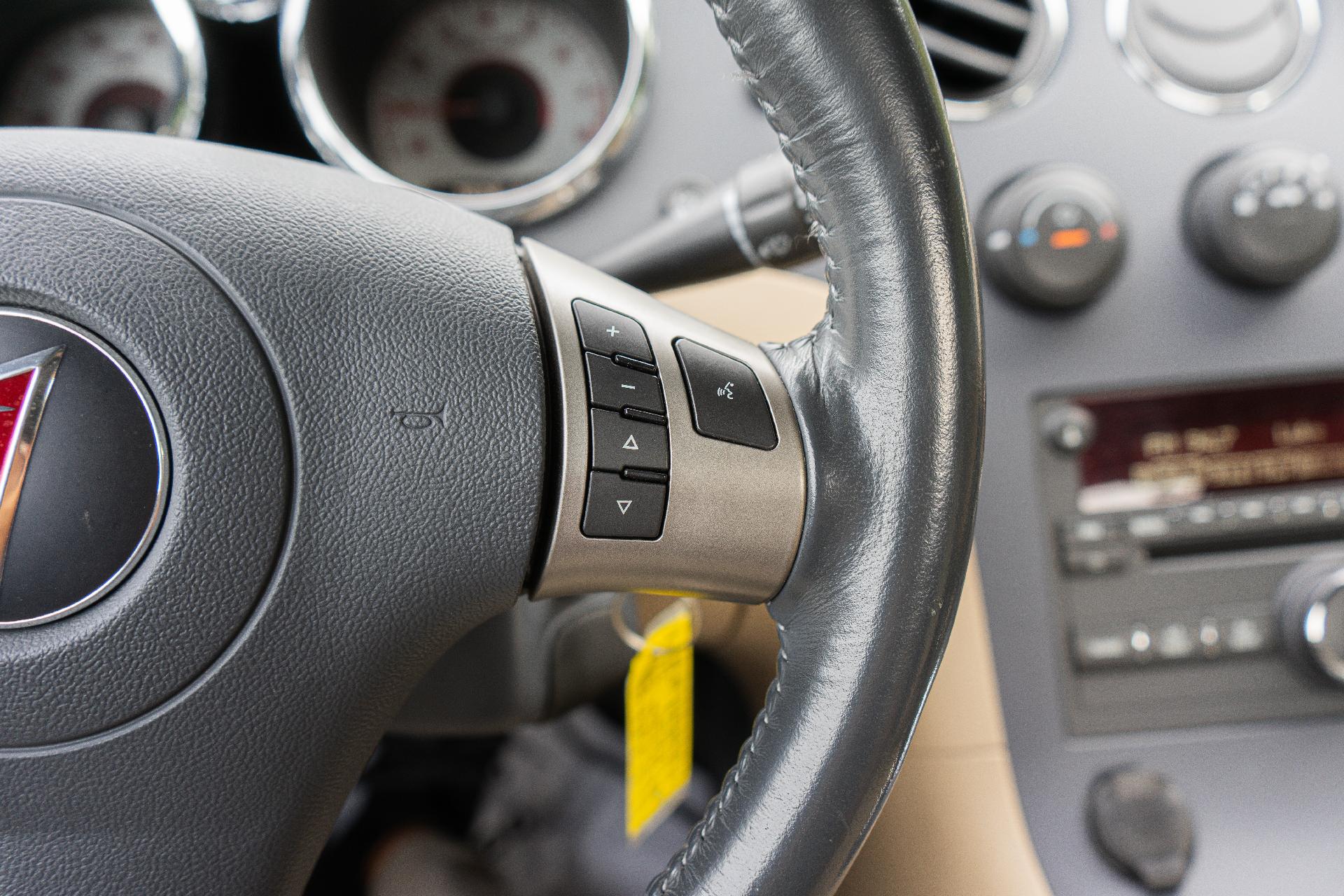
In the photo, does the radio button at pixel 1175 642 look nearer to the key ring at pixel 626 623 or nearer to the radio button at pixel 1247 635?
Answer: the radio button at pixel 1247 635

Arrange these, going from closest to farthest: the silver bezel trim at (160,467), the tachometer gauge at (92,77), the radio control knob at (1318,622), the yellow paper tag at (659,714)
→ 1. the silver bezel trim at (160,467)
2. the yellow paper tag at (659,714)
3. the radio control knob at (1318,622)
4. the tachometer gauge at (92,77)

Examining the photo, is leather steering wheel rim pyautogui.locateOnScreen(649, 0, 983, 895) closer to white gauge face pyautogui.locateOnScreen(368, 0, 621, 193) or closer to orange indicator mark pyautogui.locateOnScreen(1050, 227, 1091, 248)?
orange indicator mark pyautogui.locateOnScreen(1050, 227, 1091, 248)

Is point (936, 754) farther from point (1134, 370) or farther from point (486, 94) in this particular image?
point (486, 94)

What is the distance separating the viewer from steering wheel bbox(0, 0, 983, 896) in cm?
38

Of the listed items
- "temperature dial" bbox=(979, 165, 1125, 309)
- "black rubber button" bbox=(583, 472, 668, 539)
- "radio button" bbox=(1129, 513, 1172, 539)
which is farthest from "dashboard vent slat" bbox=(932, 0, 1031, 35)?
"black rubber button" bbox=(583, 472, 668, 539)

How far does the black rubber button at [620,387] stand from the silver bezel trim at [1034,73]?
55cm

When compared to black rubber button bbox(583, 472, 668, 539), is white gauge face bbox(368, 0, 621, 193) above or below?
above

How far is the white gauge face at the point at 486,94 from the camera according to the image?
977 millimetres

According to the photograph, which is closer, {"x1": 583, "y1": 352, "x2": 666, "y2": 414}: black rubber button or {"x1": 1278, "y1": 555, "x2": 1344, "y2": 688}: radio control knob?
{"x1": 583, "y1": 352, "x2": 666, "y2": 414}: black rubber button

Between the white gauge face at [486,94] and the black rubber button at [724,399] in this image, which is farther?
the white gauge face at [486,94]

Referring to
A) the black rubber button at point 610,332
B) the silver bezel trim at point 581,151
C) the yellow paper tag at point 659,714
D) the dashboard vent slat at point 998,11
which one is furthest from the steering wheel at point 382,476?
the dashboard vent slat at point 998,11

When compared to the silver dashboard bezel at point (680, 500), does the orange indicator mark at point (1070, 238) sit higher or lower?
higher

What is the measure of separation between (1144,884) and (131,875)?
2.60 feet

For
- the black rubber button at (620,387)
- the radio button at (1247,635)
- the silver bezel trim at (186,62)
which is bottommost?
the radio button at (1247,635)
